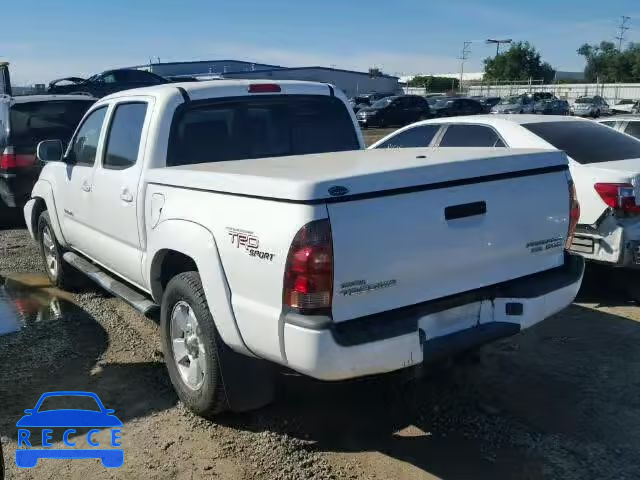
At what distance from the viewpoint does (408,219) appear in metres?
3.08

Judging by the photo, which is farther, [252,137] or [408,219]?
[252,137]

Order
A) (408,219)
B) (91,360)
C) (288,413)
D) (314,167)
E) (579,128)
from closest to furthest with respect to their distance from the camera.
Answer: (408,219) → (314,167) → (288,413) → (91,360) → (579,128)

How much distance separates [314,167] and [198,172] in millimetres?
657

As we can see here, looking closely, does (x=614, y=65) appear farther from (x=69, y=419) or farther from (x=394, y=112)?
(x=69, y=419)

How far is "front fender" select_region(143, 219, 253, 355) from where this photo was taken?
3312mm

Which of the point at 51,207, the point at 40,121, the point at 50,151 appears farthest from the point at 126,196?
the point at 40,121

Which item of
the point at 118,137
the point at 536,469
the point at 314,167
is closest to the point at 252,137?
the point at 118,137

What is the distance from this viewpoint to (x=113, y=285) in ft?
16.4

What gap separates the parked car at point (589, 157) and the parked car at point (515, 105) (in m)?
34.9

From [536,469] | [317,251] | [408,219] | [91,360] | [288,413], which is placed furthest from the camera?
[91,360]

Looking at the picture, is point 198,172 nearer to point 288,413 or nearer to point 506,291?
point 288,413

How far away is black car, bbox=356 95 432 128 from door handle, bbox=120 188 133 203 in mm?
30841

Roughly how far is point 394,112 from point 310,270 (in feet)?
112

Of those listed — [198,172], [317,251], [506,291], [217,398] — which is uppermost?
[198,172]
